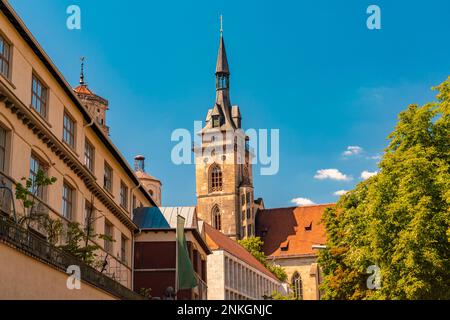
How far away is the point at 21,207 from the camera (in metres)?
22.5

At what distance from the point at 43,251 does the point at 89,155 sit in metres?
16.1

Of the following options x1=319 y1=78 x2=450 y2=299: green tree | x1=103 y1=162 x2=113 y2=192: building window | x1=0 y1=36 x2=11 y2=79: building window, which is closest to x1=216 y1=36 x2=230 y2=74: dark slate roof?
x1=103 y1=162 x2=113 y2=192: building window

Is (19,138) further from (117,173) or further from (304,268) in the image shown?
(304,268)

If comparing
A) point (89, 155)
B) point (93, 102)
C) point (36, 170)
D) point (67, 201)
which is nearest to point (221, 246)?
point (93, 102)

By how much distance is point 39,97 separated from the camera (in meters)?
25.7

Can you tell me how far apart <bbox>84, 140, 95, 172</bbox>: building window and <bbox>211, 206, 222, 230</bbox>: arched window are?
73195 mm

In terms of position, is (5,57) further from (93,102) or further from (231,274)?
(231,274)

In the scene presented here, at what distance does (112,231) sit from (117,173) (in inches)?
124

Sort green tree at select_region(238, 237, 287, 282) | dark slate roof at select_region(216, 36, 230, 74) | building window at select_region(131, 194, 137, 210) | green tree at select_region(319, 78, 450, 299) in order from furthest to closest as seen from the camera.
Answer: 1. dark slate roof at select_region(216, 36, 230, 74)
2. green tree at select_region(238, 237, 287, 282)
3. building window at select_region(131, 194, 137, 210)
4. green tree at select_region(319, 78, 450, 299)

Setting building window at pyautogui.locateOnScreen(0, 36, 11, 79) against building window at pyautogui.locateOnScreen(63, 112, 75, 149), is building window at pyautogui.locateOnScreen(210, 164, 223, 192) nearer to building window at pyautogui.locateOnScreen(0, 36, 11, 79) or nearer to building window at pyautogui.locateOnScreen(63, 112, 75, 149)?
building window at pyautogui.locateOnScreen(63, 112, 75, 149)

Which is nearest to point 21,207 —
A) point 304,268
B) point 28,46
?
point 28,46

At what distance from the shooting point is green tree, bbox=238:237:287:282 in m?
100
